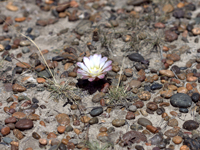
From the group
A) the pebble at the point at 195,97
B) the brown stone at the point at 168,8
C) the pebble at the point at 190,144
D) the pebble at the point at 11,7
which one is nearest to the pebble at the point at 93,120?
the pebble at the point at 190,144

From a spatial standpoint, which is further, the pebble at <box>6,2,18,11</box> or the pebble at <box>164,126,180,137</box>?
the pebble at <box>6,2,18,11</box>

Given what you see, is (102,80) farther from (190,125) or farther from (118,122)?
(190,125)

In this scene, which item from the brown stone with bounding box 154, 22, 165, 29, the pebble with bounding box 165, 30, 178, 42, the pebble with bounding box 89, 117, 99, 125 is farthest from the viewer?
the brown stone with bounding box 154, 22, 165, 29

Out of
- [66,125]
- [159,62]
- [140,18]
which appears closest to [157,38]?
[159,62]

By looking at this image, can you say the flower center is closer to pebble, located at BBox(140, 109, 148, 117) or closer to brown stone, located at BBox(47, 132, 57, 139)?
pebble, located at BBox(140, 109, 148, 117)

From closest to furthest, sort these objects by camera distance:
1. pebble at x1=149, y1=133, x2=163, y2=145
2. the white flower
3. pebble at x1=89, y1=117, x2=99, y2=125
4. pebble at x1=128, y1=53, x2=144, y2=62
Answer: pebble at x1=149, y1=133, x2=163, y2=145
pebble at x1=89, y1=117, x2=99, y2=125
the white flower
pebble at x1=128, y1=53, x2=144, y2=62

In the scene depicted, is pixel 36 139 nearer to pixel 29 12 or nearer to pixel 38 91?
pixel 38 91

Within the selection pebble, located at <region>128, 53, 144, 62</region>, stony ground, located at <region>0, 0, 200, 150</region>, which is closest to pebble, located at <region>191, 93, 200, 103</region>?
stony ground, located at <region>0, 0, 200, 150</region>
